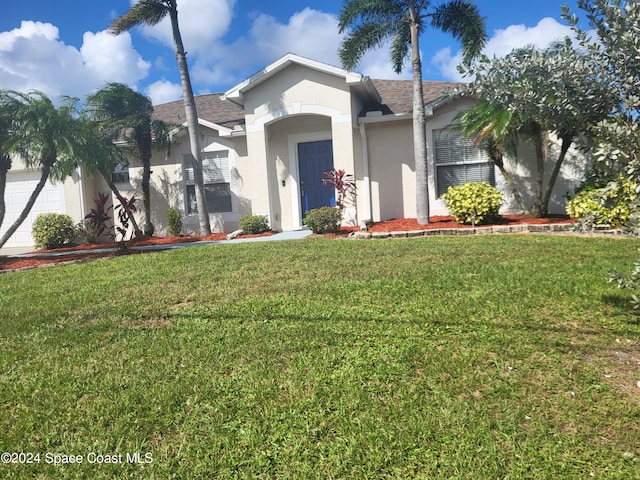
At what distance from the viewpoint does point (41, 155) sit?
1075 cm

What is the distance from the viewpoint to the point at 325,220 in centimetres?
1079

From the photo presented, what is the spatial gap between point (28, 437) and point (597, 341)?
4.08 metres

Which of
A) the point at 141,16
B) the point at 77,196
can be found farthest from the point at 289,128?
the point at 77,196

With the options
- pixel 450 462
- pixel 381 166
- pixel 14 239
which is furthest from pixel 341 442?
pixel 14 239

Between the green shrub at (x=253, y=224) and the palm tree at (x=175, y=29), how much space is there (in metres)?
1.78

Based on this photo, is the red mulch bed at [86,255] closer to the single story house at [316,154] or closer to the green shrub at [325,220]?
the single story house at [316,154]

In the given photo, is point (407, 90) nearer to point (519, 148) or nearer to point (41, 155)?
point (519, 148)

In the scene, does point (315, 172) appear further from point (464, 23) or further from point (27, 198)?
point (27, 198)

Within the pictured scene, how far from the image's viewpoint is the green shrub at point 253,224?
12156 millimetres

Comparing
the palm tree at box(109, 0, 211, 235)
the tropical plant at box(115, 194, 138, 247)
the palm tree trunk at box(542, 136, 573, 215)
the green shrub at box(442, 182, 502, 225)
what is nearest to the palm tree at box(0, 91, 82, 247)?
the tropical plant at box(115, 194, 138, 247)

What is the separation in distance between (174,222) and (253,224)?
3031 mm

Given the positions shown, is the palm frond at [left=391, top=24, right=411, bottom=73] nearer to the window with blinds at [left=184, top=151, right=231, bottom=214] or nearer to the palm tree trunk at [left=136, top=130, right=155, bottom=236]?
the window with blinds at [left=184, top=151, right=231, bottom=214]

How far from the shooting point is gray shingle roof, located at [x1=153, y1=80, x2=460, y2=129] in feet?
42.8

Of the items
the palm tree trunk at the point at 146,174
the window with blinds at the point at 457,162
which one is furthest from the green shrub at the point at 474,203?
the palm tree trunk at the point at 146,174
